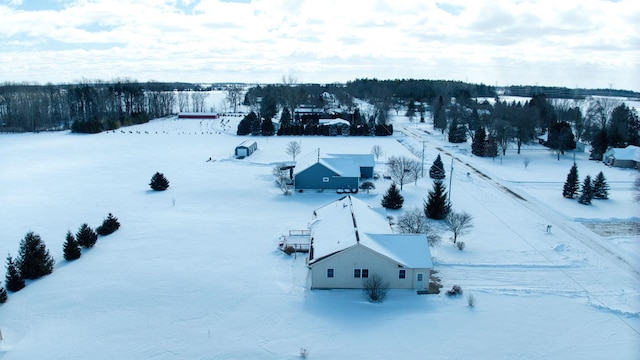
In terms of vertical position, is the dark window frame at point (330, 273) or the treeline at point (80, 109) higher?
the treeline at point (80, 109)

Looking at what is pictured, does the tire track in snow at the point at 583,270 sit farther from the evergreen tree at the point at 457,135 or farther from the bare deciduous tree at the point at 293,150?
the evergreen tree at the point at 457,135

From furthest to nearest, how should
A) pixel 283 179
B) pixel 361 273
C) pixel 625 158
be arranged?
pixel 625 158
pixel 283 179
pixel 361 273

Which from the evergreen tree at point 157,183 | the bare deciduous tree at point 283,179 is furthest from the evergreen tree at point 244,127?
the evergreen tree at point 157,183

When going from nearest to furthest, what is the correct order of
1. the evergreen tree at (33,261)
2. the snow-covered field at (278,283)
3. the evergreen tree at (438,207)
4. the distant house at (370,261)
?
the snow-covered field at (278,283) < the distant house at (370,261) < the evergreen tree at (33,261) < the evergreen tree at (438,207)

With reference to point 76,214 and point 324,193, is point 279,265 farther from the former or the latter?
point 76,214

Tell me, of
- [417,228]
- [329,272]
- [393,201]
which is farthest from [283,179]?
[329,272]

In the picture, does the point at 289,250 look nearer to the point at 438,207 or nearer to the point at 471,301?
the point at 471,301

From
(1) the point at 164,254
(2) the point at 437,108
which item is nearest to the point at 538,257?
(1) the point at 164,254
